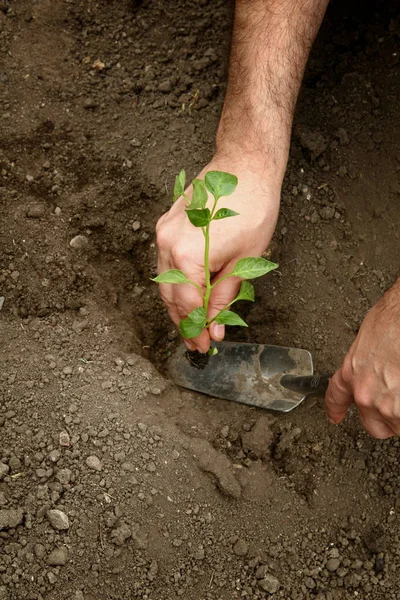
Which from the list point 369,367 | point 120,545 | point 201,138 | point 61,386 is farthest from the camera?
point 201,138

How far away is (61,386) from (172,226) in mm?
653

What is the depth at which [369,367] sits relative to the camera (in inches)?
71.1

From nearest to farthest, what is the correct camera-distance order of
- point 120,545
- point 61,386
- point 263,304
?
point 120,545
point 61,386
point 263,304

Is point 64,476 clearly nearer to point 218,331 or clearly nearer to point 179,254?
point 218,331

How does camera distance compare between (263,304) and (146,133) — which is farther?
(146,133)

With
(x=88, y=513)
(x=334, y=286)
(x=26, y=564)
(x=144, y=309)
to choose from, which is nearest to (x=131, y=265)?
(x=144, y=309)

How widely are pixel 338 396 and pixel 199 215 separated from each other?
0.71 meters

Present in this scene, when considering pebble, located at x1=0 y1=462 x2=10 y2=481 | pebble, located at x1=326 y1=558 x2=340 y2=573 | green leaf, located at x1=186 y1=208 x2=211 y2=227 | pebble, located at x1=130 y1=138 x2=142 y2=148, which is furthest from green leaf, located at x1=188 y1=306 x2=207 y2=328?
pebble, located at x1=130 y1=138 x2=142 y2=148

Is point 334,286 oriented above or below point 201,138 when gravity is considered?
below

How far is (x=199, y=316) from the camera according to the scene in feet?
6.04

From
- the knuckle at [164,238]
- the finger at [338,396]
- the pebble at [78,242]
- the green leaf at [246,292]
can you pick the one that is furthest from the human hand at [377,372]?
the pebble at [78,242]

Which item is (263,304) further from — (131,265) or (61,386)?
(61,386)

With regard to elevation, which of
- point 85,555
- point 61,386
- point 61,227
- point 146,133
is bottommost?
point 85,555

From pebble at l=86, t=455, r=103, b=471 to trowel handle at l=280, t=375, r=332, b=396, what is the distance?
27.0 inches
